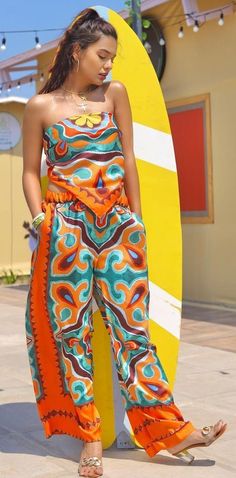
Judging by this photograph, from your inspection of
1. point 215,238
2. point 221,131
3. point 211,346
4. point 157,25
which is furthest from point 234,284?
point 157,25

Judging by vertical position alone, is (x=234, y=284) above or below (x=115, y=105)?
below

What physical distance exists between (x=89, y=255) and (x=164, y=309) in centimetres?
63

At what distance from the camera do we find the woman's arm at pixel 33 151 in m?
3.00

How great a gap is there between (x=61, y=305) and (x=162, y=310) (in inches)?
25.1

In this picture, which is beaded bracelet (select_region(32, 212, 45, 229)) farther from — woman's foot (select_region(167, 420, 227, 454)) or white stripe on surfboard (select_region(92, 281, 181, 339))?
woman's foot (select_region(167, 420, 227, 454))

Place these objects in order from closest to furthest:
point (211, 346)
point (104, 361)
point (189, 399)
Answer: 1. point (104, 361)
2. point (189, 399)
3. point (211, 346)

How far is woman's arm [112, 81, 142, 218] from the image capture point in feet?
10.1

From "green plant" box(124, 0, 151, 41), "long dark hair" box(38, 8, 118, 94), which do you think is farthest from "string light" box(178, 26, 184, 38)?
"long dark hair" box(38, 8, 118, 94)

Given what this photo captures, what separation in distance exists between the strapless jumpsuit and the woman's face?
0.16m

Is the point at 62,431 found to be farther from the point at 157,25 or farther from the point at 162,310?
the point at 157,25

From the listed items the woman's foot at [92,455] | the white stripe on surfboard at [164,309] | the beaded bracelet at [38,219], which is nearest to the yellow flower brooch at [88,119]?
the beaded bracelet at [38,219]

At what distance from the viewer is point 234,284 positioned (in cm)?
786

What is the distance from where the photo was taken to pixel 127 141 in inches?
122

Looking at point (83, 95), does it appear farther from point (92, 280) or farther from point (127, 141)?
point (92, 280)
